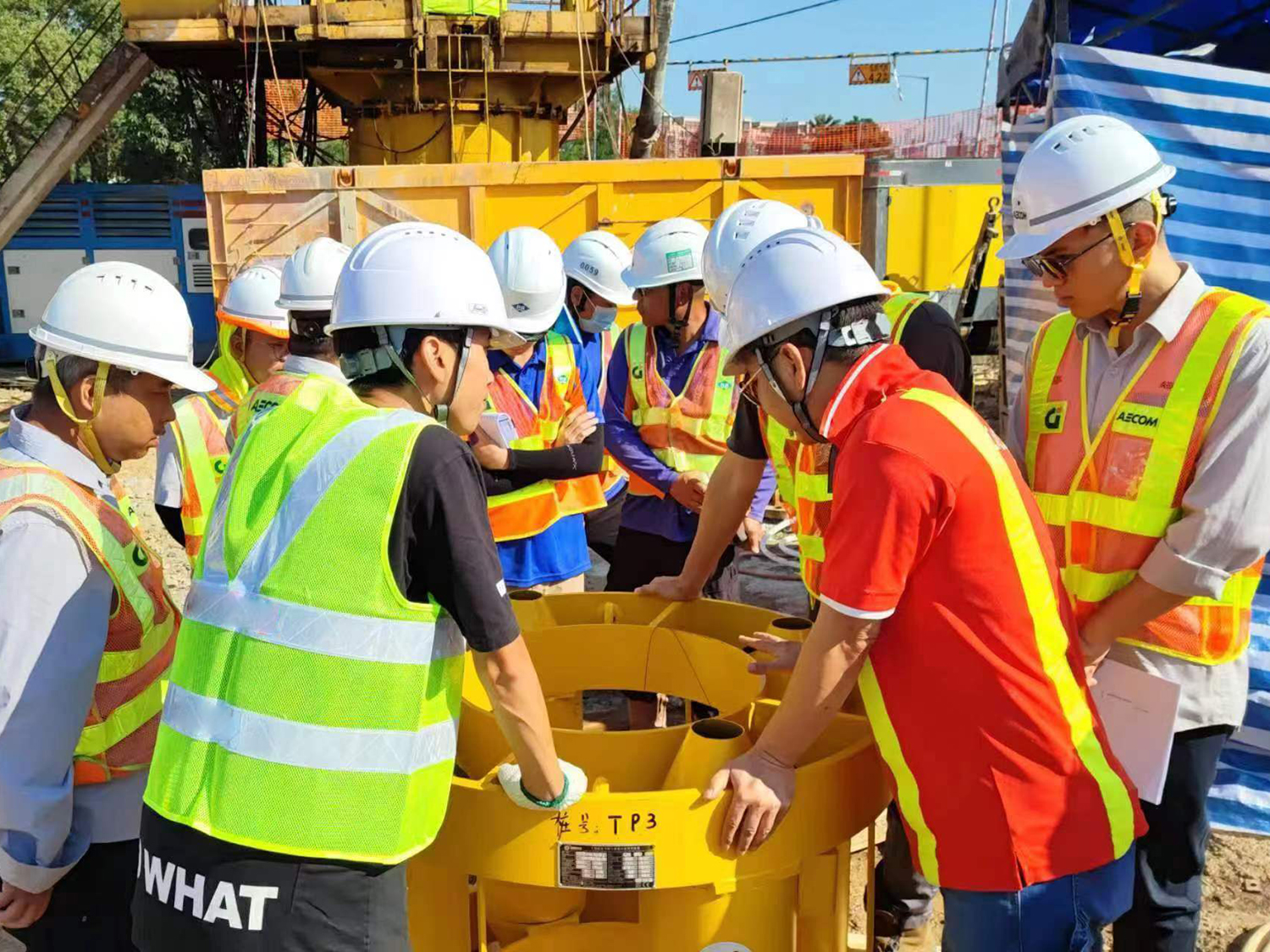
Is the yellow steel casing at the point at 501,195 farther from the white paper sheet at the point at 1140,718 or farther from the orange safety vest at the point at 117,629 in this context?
the orange safety vest at the point at 117,629

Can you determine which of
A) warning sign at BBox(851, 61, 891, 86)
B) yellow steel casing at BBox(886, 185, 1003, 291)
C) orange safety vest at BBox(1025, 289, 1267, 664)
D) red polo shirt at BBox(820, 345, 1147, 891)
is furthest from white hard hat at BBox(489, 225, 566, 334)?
warning sign at BBox(851, 61, 891, 86)

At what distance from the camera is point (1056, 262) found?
2.51 meters

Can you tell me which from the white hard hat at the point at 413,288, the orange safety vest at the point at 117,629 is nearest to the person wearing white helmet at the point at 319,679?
the white hard hat at the point at 413,288

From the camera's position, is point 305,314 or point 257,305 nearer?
point 305,314

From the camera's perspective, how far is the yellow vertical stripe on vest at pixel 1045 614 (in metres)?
1.84

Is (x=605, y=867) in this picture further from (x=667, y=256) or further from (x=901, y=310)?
(x=667, y=256)

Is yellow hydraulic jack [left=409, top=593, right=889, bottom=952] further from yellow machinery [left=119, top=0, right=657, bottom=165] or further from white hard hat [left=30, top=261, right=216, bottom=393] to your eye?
yellow machinery [left=119, top=0, right=657, bottom=165]

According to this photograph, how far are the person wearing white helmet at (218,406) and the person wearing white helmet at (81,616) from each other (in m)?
1.22

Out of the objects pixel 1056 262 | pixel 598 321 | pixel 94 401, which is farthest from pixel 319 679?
pixel 598 321

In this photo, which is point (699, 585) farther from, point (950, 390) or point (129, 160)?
point (129, 160)

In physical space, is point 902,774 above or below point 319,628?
below

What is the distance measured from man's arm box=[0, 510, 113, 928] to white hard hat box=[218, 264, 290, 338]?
1915 millimetres

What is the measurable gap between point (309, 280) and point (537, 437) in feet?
3.70

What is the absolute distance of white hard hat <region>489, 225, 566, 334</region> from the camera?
4.06 metres
